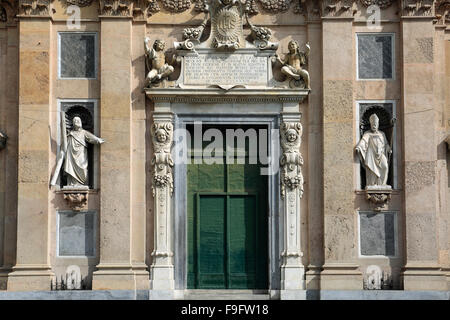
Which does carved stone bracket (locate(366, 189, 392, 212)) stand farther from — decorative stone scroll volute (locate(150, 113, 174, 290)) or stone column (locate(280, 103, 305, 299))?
decorative stone scroll volute (locate(150, 113, 174, 290))

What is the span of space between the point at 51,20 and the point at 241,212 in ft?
20.1

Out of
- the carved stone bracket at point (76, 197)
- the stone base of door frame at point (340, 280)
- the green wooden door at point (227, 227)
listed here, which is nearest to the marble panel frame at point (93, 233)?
the carved stone bracket at point (76, 197)

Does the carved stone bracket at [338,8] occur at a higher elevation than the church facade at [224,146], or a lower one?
higher

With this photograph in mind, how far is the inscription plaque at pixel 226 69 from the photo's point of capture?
21.9 metres

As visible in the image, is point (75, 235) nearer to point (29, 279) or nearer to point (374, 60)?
point (29, 279)

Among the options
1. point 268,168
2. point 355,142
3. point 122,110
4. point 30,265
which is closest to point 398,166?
point 355,142

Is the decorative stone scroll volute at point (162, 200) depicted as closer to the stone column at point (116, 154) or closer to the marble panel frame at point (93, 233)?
the stone column at point (116, 154)

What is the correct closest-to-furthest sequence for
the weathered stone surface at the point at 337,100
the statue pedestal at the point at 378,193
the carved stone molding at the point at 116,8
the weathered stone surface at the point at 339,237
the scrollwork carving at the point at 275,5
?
the weathered stone surface at the point at 339,237, the statue pedestal at the point at 378,193, the weathered stone surface at the point at 337,100, the carved stone molding at the point at 116,8, the scrollwork carving at the point at 275,5

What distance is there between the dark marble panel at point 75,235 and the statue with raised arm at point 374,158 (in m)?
6.20

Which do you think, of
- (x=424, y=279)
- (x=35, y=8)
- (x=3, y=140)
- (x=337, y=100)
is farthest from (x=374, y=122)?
(x=3, y=140)

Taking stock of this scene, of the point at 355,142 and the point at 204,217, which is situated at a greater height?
the point at 355,142

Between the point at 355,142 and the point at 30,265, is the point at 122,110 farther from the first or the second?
the point at 355,142

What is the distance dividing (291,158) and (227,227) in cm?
213

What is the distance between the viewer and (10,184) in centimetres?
2183
